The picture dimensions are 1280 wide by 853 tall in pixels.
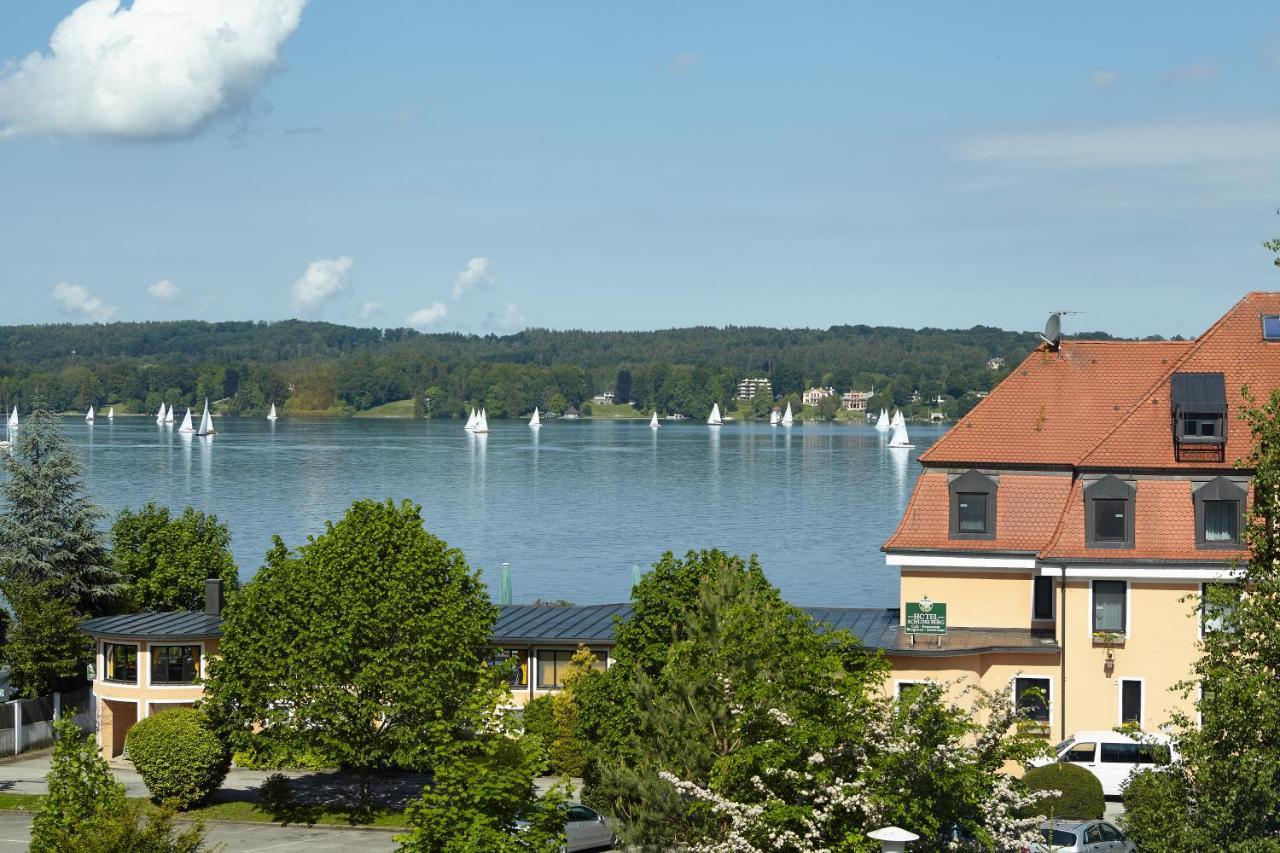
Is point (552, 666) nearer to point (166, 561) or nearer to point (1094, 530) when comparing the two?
point (1094, 530)

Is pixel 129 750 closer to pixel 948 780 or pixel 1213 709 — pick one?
pixel 948 780

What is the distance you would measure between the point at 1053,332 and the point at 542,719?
56.3ft

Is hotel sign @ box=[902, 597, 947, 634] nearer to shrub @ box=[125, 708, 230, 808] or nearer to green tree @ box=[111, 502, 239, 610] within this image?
shrub @ box=[125, 708, 230, 808]

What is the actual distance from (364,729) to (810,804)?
17082 millimetres

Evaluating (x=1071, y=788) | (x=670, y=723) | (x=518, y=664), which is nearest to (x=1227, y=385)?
(x=1071, y=788)

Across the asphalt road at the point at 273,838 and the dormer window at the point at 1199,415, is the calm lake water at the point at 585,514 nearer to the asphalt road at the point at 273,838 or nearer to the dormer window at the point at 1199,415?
the dormer window at the point at 1199,415

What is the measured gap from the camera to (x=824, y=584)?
331ft

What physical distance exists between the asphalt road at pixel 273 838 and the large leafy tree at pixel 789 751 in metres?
9.73

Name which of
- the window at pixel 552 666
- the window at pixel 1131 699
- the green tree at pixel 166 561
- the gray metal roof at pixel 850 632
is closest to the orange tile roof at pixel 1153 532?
the gray metal roof at pixel 850 632

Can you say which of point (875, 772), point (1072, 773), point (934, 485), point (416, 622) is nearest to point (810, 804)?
point (875, 772)

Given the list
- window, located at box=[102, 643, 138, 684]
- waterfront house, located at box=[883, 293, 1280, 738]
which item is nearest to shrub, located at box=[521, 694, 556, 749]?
waterfront house, located at box=[883, 293, 1280, 738]

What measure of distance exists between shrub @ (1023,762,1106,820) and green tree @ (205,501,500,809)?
40.3 feet

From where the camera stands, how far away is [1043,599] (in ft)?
138

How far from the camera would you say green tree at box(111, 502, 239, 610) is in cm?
5931
